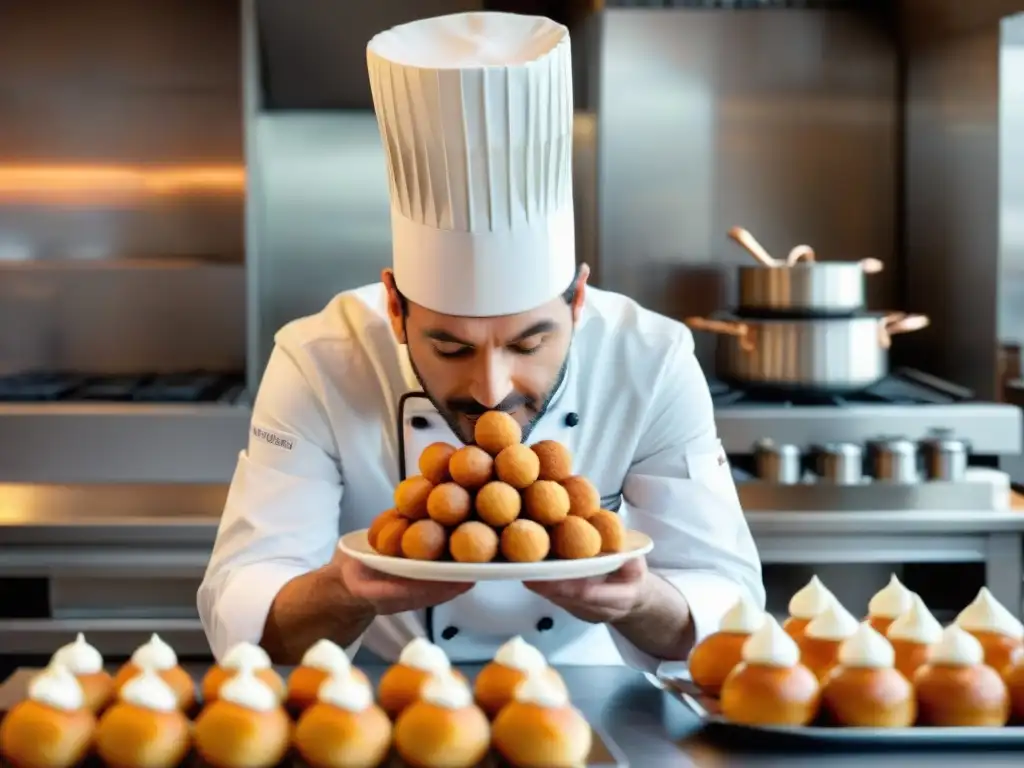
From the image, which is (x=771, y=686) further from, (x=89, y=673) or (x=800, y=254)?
(x=800, y=254)

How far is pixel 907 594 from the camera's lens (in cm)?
150

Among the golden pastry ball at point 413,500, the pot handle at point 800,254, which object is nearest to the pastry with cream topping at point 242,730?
the golden pastry ball at point 413,500

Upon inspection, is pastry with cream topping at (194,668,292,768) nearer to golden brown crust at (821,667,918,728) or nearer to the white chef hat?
golden brown crust at (821,667,918,728)

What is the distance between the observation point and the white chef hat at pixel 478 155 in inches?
64.8

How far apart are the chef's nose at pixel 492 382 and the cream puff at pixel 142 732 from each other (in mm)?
579

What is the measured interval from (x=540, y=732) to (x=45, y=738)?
1.35ft

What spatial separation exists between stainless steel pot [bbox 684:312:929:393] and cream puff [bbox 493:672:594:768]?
6.96 feet

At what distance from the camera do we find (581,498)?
59.1 inches

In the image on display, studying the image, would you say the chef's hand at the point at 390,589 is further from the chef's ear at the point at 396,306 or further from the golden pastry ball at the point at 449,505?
the chef's ear at the point at 396,306

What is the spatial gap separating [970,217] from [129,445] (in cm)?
208

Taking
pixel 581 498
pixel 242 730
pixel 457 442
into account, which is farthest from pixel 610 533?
pixel 457 442

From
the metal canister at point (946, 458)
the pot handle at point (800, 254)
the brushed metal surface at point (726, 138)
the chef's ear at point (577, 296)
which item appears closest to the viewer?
the chef's ear at point (577, 296)

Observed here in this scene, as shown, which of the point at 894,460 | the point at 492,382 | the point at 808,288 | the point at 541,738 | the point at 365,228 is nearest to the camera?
the point at 541,738

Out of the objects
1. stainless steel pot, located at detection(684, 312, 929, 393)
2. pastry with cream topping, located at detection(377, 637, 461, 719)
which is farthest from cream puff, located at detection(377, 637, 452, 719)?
stainless steel pot, located at detection(684, 312, 929, 393)
